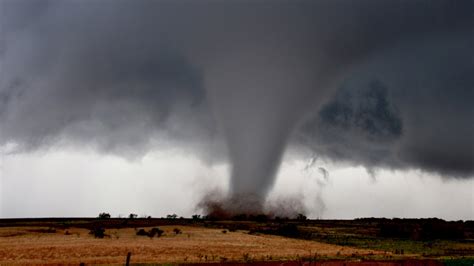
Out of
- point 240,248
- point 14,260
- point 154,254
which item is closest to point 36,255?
point 14,260

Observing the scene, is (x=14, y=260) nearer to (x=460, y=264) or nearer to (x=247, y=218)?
(x=460, y=264)

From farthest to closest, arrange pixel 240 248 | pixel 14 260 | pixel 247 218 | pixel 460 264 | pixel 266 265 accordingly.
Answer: pixel 247 218
pixel 240 248
pixel 14 260
pixel 460 264
pixel 266 265

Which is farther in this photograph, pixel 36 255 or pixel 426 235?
pixel 426 235

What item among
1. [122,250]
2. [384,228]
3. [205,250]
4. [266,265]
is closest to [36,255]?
[122,250]

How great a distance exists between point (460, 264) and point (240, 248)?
1507 inches

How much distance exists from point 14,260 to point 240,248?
2711 cm

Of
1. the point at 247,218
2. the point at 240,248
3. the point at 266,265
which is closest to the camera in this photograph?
the point at 266,265

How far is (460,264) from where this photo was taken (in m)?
25.3

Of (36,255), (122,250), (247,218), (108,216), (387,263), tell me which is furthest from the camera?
(108,216)

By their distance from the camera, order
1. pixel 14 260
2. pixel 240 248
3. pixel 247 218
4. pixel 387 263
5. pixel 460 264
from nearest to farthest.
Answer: pixel 387 263 → pixel 460 264 → pixel 14 260 → pixel 240 248 → pixel 247 218

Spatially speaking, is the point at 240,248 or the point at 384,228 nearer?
the point at 240,248

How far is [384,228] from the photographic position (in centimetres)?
10506

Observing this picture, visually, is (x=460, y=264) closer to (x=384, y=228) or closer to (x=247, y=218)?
(x=384, y=228)

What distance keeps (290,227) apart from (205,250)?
148 feet
